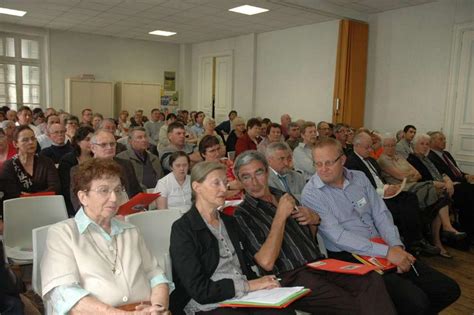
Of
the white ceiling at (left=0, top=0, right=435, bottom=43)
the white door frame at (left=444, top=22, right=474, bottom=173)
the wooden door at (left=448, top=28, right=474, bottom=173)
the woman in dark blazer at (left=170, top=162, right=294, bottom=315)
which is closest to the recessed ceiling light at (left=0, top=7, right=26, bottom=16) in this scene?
the white ceiling at (left=0, top=0, right=435, bottom=43)

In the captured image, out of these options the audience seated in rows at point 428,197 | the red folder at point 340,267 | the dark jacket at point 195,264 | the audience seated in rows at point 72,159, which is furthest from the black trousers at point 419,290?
the audience seated in rows at point 72,159

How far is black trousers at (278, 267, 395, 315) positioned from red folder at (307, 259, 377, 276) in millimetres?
48

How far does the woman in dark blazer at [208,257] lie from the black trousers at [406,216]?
2529 millimetres

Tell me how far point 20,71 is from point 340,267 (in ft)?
36.1

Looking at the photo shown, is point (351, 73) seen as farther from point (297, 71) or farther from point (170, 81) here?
point (170, 81)

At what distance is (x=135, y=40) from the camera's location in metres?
12.1

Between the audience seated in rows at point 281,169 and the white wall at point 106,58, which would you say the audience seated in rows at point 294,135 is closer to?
the audience seated in rows at point 281,169

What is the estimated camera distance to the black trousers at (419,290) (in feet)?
7.48

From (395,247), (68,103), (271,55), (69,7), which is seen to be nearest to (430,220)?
(395,247)

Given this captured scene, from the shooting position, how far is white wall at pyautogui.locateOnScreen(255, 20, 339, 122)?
8938 millimetres

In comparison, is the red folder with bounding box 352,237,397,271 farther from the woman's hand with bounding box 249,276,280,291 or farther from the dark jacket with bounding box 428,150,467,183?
the dark jacket with bounding box 428,150,467,183

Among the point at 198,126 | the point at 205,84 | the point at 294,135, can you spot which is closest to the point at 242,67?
the point at 205,84

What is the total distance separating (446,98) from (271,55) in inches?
176

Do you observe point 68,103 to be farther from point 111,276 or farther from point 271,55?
point 111,276
